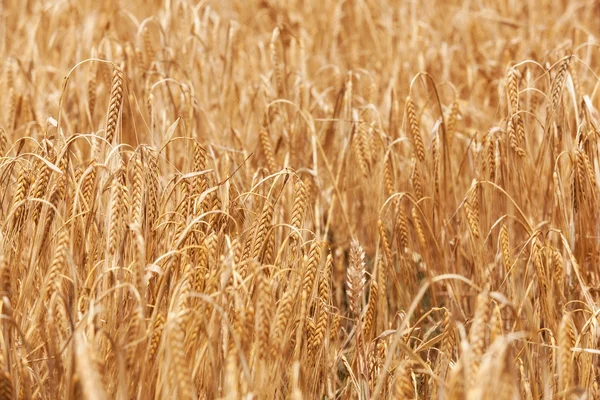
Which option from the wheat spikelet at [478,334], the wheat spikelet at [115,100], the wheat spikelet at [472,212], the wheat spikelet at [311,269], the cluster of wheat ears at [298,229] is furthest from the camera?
the wheat spikelet at [472,212]

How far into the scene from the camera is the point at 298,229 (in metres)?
1.52

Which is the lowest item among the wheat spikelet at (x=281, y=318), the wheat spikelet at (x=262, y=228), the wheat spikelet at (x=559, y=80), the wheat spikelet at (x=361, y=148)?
the wheat spikelet at (x=281, y=318)

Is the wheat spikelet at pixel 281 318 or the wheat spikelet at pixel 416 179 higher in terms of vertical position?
the wheat spikelet at pixel 416 179

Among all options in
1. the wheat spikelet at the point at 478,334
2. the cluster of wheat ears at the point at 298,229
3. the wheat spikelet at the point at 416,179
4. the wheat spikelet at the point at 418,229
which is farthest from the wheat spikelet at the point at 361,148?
the wheat spikelet at the point at 478,334

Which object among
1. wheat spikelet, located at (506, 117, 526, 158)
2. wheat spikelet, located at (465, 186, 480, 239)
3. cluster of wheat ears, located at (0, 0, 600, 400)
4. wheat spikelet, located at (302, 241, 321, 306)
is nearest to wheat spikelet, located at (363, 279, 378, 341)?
cluster of wheat ears, located at (0, 0, 600, 400)

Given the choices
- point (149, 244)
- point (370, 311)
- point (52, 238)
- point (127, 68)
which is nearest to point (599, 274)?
point (370, 311)

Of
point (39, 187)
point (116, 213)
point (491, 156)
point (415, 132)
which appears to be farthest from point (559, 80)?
point (39, 187)

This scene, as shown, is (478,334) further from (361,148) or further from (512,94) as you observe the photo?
(361,148)

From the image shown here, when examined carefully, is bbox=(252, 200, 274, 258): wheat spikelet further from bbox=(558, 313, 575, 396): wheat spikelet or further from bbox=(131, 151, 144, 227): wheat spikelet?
bbox=(558, 313, 575, 396): wheat spikelet

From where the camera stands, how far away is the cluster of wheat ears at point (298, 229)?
4.40 ft

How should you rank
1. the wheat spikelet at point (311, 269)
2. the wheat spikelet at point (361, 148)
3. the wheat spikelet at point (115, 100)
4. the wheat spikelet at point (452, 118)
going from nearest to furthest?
the wheat spikelet at point (311, 269), the wheat spikelet at point (115, 100), the wheat spikelet at point (361, 148), the wheat spikelet at point (452, 118)

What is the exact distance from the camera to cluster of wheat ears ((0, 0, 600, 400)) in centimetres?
134

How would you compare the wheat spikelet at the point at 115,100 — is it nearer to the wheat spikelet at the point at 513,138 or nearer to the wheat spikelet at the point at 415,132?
the wheat spikelet at the point at 415,132

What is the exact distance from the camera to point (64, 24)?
3641 millimetres
